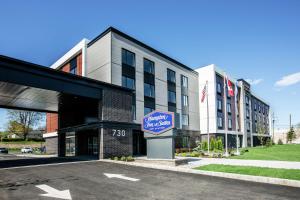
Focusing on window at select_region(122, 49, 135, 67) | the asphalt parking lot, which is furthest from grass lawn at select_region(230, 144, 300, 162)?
window at select_region(122, 49, 135, 67)

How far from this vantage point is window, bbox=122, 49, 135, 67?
3166 cm

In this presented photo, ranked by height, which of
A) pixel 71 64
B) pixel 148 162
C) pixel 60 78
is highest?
pixel 71 64

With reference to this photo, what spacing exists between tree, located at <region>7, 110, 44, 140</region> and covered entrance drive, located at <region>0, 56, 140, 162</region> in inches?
1884

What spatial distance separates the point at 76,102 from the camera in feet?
98.1

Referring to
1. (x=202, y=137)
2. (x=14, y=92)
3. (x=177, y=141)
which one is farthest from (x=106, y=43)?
(x=202, y=137)

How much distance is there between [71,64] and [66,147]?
487 inches

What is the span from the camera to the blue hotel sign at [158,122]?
20.7m

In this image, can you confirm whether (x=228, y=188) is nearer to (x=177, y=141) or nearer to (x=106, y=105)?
(x=106, y=105)

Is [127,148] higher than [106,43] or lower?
lower

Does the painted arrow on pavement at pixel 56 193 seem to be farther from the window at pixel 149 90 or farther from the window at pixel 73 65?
the window at pixel 73 65

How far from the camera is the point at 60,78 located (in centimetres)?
2188

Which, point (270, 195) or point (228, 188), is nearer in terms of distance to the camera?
point (270, 195)

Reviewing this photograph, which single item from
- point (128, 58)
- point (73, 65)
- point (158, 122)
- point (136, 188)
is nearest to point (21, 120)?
point (73, 65)

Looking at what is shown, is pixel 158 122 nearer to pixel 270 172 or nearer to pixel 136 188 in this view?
pixel 270 172
